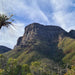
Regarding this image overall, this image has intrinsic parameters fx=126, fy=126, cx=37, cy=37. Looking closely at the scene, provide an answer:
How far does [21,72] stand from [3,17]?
2044 inches

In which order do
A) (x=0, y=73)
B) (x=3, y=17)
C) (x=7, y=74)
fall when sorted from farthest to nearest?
1. (x=7, y=74)
2. (x=0, y=73)
3. (x=3, y=17)

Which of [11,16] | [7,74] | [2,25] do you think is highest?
[11,16]

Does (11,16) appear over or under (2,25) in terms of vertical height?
over

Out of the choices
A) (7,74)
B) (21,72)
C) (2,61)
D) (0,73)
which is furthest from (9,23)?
(2,61)

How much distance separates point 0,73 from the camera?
1681 inches

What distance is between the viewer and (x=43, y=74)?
5881 cm

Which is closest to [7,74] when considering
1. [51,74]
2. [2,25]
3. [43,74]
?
[43,74]

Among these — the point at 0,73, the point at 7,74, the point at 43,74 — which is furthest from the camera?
the point at 43,74

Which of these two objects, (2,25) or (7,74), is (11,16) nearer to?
(2,25)

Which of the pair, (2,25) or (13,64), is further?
(13,64)

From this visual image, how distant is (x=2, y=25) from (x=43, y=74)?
52.9 meters

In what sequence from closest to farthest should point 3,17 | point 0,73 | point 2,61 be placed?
point 3,17 < point 0,73 < point 2,61

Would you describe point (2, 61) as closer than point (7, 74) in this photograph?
No

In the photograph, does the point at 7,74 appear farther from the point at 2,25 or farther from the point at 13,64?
the point at 2,25
